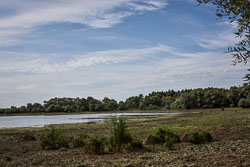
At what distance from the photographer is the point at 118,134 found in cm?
1666

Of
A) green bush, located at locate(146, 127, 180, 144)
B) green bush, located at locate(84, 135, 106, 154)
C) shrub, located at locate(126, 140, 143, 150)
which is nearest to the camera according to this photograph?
green bush, located at locate(84, 135, 106, 154)

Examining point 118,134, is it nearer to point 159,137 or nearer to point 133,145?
point 133,145

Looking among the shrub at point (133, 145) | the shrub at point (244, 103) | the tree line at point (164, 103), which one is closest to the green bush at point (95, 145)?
the shrub at point (133, 145)

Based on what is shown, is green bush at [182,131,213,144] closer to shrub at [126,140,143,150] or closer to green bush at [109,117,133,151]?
shrub at [126,140,143,150]

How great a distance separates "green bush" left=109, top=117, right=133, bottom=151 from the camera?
54.8 ft

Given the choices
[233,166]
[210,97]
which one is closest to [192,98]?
[210,97]

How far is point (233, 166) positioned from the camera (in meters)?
9.57

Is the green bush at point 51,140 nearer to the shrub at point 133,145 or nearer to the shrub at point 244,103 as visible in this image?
the shrub at point 133,145

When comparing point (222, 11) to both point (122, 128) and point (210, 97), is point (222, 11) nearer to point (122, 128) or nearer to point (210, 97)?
point (122, 128)

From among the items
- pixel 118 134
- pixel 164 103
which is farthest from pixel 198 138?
pixel 164 103

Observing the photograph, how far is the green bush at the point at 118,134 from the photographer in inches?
658

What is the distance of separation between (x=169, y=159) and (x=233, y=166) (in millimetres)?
3154

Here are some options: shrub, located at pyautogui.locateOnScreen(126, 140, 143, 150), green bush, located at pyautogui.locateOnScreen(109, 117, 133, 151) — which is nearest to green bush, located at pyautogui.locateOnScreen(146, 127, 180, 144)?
shrub, located at pyautogui.locateOnScreen(126, 140, 143, 150)

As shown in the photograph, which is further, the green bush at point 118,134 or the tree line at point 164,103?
the tree line at point 164,103
